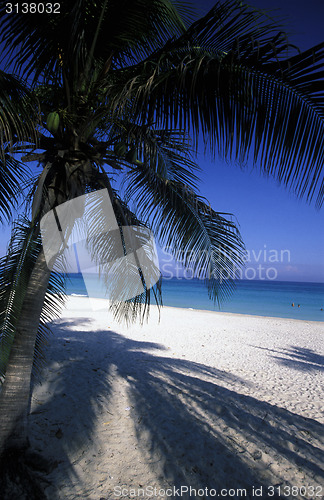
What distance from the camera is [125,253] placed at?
4.05 meters

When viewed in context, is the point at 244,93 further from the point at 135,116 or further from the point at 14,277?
the point at 14,277

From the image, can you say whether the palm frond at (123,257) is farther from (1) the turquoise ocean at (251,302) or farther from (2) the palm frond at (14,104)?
(2) the palm frond at (14,104)

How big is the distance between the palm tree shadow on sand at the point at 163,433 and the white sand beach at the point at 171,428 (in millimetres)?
13

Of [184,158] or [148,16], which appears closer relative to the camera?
[148,16]

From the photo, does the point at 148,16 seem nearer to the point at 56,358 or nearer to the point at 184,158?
the point at 184,158

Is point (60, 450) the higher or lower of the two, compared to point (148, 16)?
lower

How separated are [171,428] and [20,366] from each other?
2359 mm

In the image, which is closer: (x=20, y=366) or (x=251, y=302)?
(x=20, y=366)

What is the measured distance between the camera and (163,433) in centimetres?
388

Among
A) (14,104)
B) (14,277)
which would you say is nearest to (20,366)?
(14,277)

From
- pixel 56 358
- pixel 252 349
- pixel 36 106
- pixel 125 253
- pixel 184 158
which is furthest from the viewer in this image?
pixel 252 349

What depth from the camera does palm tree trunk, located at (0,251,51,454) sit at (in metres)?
2.84

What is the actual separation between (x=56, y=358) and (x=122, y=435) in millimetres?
2915

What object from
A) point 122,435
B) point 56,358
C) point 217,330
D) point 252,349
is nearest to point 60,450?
point 122,435
